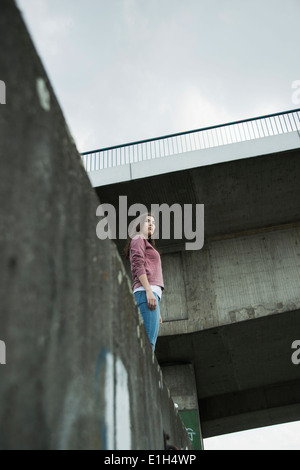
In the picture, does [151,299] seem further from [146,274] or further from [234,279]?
[234,279]

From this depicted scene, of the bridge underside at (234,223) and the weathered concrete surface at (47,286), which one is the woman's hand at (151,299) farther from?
the bridge underside at (234,223)

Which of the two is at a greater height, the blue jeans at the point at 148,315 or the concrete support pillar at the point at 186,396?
the concrete support pillar at the point at 186,396

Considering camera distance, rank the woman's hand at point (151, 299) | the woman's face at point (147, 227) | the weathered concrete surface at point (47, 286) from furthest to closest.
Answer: the woman's face at point (147, 227), the woman's hand at point (151, 299), the weathered concrete surface at point (47, 286)

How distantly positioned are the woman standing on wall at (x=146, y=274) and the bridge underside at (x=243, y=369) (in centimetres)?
557

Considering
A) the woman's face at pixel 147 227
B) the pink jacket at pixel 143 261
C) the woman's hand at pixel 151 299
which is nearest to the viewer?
the woman's hand at pixel 151 299

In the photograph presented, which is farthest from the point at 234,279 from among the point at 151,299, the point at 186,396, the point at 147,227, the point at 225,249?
the point at 151,299

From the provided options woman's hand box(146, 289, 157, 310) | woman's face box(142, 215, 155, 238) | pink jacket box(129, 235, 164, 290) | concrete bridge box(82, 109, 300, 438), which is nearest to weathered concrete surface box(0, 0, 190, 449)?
woman's hand box(146, 289, 157, 310)

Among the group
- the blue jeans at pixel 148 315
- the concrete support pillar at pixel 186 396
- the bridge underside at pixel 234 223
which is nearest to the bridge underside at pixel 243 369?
the bridge underside at pixel 234 223

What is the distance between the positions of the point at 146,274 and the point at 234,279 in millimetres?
5927

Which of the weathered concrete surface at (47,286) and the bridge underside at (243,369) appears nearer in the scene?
the weathered concrete surface at (47,286)

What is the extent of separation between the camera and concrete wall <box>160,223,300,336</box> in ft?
29.2

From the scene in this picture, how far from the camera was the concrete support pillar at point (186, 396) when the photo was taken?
29.0ft

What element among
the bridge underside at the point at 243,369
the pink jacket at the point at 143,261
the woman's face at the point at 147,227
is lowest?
the pink jacket at the point at 143,261
